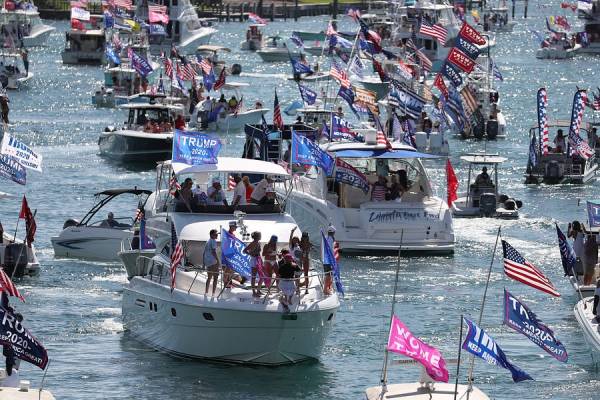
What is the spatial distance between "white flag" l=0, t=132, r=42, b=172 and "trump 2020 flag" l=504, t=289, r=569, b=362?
48.9 ft

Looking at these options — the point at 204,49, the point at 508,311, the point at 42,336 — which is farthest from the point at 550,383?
the point at 204,49

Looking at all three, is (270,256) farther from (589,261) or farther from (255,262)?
(589,261)

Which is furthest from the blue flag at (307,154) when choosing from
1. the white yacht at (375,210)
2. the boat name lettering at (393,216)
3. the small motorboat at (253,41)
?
the small motorboat at (253,41)

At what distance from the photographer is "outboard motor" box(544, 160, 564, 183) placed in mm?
61750

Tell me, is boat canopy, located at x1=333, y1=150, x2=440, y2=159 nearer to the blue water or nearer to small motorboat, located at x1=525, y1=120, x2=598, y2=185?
the blue water

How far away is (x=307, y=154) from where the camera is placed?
4681 cm

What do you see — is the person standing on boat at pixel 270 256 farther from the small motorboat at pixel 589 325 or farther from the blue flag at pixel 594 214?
the blue flag at pixel 594 214

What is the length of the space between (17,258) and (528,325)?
18.6 meters

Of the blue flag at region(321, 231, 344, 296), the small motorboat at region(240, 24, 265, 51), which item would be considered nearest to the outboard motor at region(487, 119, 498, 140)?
the blue flag at region(321, 231, 344, 296)

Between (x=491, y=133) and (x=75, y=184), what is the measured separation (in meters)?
22.0

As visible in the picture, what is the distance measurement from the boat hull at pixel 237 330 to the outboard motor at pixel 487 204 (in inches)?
776

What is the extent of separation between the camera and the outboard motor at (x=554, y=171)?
61.8m

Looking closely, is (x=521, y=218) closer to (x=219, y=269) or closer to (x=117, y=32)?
(x=219, y=269)

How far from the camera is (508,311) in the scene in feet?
88.2
